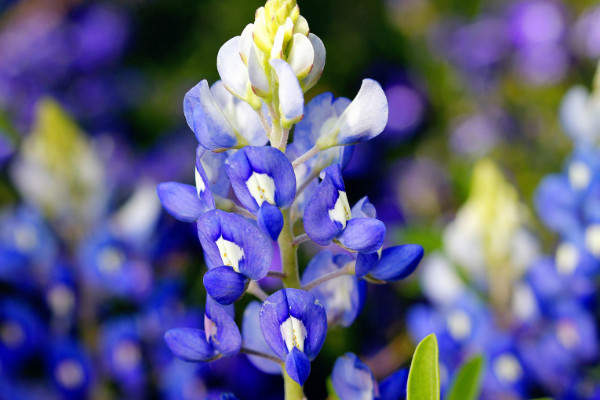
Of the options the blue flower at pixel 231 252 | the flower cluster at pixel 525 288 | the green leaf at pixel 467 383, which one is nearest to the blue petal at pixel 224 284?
the blue flower at pixel 231 252

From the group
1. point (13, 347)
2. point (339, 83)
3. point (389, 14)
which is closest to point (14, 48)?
point (339, 83)

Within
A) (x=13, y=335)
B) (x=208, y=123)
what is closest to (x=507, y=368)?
(x=208, y=123)

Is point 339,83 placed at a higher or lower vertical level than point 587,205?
lower

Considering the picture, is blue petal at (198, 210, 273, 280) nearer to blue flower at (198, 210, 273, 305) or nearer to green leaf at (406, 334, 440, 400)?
blue flower at (198, 210, 273, 305)

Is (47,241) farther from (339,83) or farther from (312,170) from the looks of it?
(339,83)

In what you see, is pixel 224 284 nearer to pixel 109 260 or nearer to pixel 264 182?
pixel 264 182

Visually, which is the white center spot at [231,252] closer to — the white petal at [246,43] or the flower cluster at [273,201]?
the flower cluster at [273,201]
